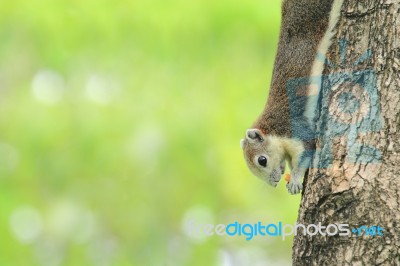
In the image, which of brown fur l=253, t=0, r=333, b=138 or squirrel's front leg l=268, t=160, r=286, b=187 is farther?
squirrel's front leg l=268, t=160, r=286, b=187

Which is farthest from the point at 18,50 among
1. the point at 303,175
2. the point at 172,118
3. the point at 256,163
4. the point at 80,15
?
the point at 303,175

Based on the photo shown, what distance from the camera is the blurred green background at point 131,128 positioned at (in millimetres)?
3984

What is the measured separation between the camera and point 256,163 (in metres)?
3.39

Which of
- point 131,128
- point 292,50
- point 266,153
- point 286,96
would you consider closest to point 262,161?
point 266,153

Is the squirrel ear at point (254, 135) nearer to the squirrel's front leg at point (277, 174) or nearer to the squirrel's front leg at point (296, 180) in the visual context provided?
the squirrel's front leg at point (277, 174)

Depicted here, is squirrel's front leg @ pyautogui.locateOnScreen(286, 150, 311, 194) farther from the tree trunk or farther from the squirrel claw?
the tree trunk

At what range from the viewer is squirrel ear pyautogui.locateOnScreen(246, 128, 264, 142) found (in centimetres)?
329

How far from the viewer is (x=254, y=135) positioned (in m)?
3.29

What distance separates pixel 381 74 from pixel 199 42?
183 cm

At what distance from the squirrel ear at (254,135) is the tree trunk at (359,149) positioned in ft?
2.37

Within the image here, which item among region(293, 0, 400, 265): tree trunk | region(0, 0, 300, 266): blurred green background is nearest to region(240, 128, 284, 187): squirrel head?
region(0, 0, 300, 266): blurred green background

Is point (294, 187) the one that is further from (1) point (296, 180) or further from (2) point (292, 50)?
(2) point (292, 50)

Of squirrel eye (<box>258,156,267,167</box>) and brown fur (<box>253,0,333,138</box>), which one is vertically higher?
brown fur (<box>253,0,333,138</box>)

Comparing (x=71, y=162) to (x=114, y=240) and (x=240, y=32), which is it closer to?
(x=114, y=240)
